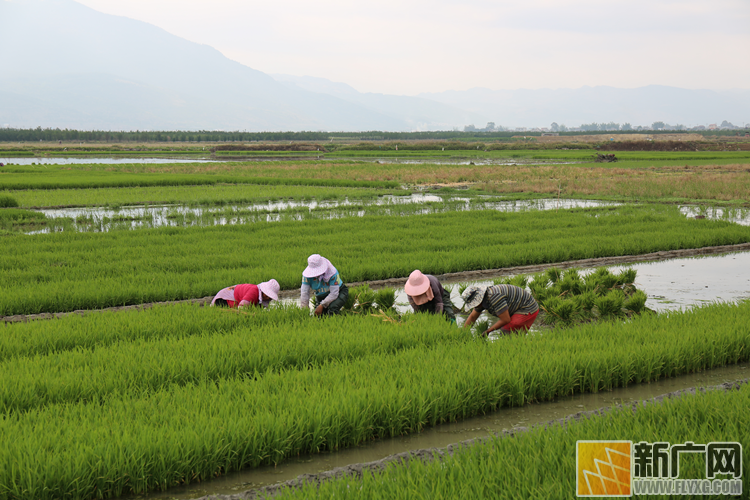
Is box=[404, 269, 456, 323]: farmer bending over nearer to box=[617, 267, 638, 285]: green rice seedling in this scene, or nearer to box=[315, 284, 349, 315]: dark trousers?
box=[315, 284, 349, 315]: dark trousers

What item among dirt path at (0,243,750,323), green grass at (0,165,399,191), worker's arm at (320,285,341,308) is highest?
green grass at (0,165,399,191)

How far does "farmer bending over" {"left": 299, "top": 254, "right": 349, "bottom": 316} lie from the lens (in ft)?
18.7

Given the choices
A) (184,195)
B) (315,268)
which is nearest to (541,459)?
(315,268)

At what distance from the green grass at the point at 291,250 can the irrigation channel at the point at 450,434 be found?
15.1ft

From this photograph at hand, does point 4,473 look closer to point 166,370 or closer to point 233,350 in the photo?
point 166,370

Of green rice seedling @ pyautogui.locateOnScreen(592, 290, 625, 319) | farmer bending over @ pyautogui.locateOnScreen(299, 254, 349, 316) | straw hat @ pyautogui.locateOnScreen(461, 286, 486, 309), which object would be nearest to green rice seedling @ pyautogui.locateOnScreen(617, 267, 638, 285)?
green rice seedling @ pyautogui.locateOnScreen(592, 290, 625, 319)

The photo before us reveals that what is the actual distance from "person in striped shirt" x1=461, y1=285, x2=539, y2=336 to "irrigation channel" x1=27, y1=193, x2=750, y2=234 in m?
10.4

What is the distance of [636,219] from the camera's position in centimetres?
1441

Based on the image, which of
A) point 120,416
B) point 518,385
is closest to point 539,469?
point 518,385

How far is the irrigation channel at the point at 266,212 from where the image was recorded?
1501 centimetres

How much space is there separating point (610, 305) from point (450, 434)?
3.56m

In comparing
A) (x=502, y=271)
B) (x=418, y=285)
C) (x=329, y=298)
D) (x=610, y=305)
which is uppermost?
(x=418, y=285)

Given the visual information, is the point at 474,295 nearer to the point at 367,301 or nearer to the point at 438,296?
the point at 438,296

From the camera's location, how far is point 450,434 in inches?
156
